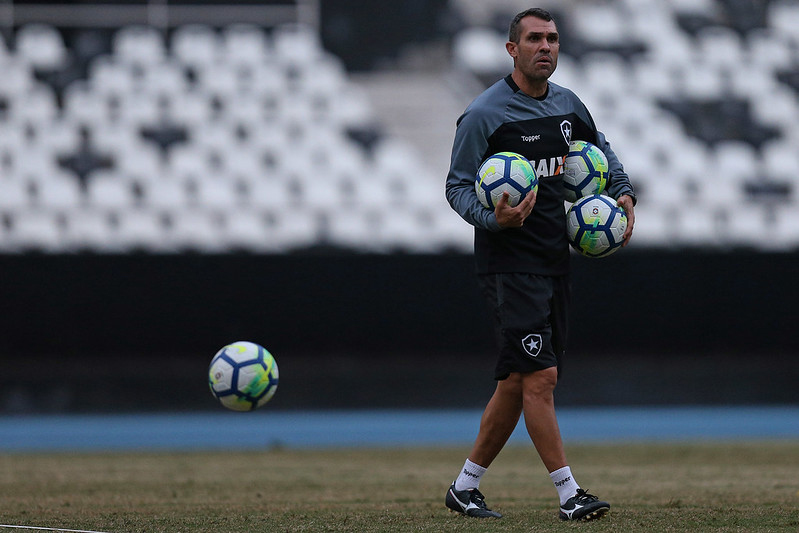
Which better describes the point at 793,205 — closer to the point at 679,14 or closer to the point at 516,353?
the point at 679,14

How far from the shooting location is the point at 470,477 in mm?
4957

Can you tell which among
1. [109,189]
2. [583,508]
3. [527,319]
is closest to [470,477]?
[583,508]

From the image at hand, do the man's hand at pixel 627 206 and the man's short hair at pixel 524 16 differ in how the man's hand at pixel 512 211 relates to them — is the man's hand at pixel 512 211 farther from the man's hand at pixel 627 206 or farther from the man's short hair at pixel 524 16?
the man's short hair at pixel 524 16

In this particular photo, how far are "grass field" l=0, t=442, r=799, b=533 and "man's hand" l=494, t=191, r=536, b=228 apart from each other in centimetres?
126

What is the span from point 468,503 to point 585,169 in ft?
5.33

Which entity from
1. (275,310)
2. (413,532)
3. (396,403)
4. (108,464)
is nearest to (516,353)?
(413,532)

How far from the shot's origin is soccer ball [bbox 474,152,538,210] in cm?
470

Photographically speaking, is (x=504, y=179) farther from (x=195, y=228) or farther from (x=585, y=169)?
(x=195, y=228)

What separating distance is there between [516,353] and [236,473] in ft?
11.6

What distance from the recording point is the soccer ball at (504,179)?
4699 millimetres

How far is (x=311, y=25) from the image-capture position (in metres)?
16.0

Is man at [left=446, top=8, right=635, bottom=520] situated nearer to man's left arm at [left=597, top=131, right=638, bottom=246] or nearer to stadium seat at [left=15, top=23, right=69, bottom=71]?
man's left arm at [left=597, top=131, right=638, bottom=246]

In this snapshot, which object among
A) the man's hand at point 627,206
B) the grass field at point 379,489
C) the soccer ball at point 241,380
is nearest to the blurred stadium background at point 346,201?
the grass field at point 379,489

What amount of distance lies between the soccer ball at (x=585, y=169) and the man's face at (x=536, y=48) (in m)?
0.40
